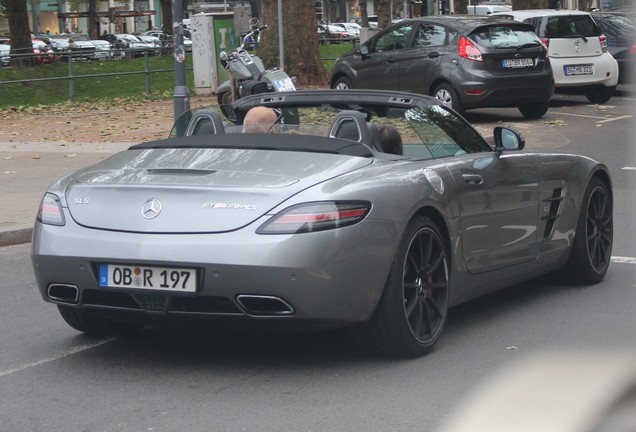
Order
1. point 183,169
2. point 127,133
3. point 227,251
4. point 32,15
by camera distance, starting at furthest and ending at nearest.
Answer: point 32,15 → point 127,133 → point 183,169 → point 227,251

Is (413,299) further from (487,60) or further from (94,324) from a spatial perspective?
(487,60)

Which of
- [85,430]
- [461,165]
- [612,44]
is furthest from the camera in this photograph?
[612,44]

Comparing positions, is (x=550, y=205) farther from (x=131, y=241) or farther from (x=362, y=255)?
(x=131, y=241)

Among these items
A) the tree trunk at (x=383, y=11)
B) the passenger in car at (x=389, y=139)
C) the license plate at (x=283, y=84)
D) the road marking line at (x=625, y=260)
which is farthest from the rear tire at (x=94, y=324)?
the tree trunk at (x=383, y=11)

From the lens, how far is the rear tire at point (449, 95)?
18.5m

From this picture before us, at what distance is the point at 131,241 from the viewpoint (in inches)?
220

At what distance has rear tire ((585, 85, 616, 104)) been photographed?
2175 cm

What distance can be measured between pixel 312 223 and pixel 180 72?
9218 mm

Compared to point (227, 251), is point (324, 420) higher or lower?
lower

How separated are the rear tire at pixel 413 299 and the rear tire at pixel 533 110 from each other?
44.8ft

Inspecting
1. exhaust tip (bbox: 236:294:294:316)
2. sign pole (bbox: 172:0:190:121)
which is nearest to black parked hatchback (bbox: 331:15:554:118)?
sign pole (bbox: 172:0:190:121)

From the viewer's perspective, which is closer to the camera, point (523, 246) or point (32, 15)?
point (523, 246)

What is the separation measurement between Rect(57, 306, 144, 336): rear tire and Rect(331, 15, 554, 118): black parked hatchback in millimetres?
12300

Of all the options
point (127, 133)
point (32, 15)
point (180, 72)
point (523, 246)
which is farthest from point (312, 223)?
point (32, 15)
